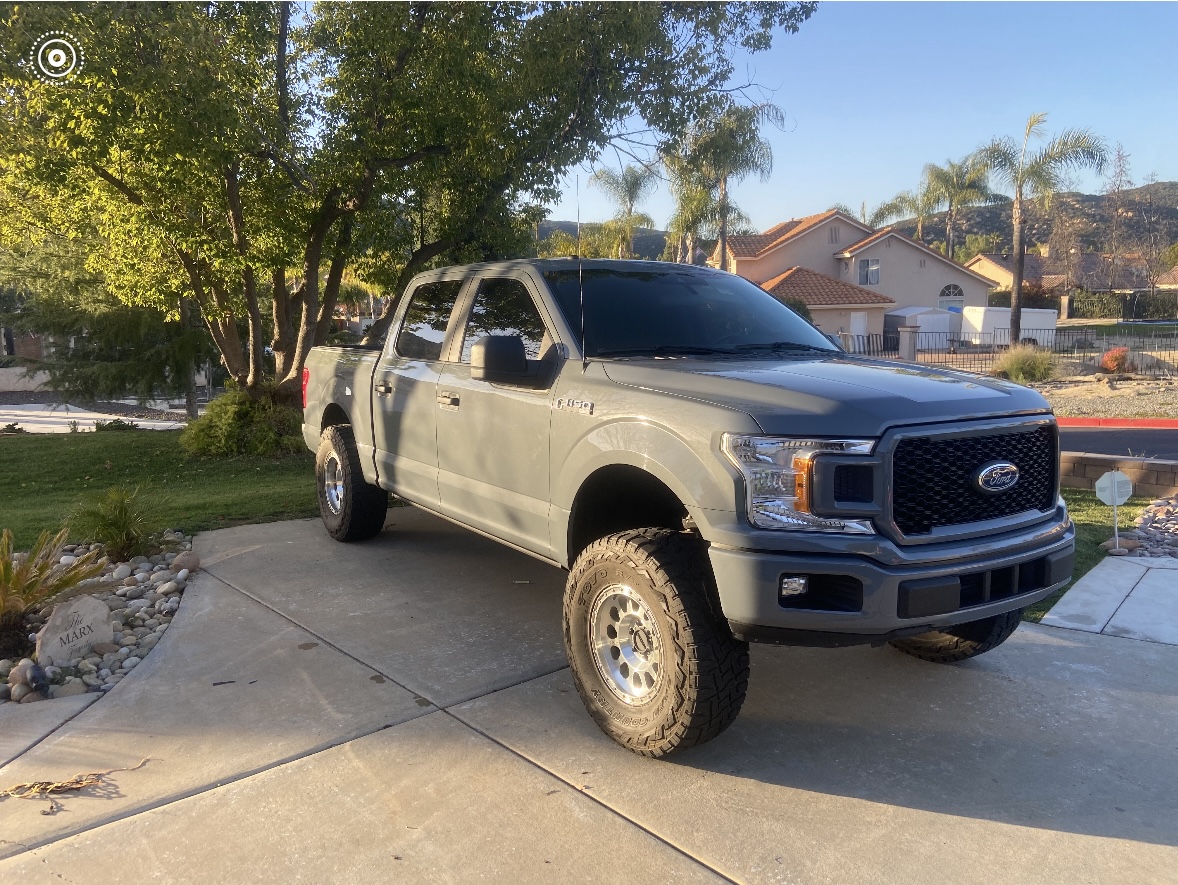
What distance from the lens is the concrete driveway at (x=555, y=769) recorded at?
10.3ft

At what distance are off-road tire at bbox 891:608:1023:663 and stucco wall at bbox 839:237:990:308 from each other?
151 feet

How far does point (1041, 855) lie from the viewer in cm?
316

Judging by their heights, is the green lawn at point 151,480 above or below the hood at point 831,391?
below

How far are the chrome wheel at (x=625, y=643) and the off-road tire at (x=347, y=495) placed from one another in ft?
10.8

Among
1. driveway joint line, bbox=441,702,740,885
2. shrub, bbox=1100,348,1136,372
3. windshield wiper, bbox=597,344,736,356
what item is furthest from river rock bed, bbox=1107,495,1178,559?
shrub, bbox=1100,348,1136,372

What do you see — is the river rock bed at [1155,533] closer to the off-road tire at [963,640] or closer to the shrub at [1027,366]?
the off-road tire at [963,640]

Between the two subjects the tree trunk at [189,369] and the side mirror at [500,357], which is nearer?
the side mirror at [500,357]

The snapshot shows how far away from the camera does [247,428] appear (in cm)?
1301

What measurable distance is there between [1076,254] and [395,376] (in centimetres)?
8985

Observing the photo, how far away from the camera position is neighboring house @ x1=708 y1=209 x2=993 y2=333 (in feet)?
158

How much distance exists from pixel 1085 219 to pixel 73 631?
149 m

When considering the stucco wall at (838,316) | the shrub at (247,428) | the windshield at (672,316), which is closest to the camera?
the windshield at (672,316)

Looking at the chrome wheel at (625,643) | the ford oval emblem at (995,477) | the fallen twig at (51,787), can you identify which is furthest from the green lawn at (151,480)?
the ford oval emblem at (995,477)

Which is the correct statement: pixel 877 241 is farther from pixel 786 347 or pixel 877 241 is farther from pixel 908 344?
pixel 786 347
